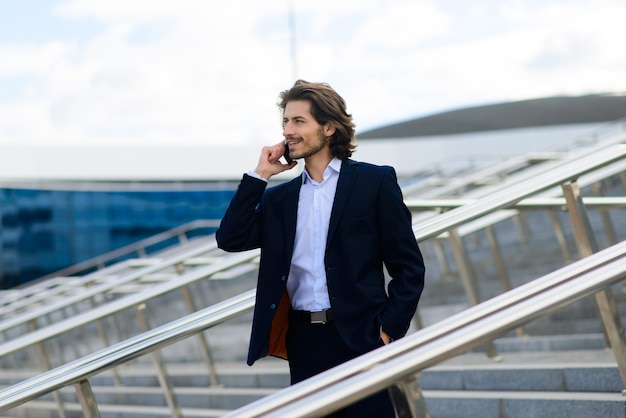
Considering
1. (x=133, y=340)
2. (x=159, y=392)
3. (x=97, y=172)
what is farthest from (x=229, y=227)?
(x=97, y=172)

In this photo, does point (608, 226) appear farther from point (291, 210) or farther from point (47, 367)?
point (47, 367)

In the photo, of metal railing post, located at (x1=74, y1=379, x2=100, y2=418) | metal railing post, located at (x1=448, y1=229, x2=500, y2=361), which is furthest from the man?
metal railing post, located at (x1=448, y1=229, x2=500, y2=361)

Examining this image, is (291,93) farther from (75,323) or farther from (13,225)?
(13,225)

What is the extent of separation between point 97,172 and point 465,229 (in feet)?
76.0

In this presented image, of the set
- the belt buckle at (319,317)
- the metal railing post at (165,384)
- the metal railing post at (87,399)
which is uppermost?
the belt buckle at (319,317)

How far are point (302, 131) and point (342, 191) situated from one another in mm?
229

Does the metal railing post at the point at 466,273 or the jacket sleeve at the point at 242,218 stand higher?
the jacket sleeve at the point at 242,218

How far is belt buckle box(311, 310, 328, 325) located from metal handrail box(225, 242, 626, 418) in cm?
68

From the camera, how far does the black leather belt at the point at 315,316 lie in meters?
2.64

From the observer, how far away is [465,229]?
5.70m

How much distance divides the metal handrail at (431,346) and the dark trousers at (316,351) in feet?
2.04

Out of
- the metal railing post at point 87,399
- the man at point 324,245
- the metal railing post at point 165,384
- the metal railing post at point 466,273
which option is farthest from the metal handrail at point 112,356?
the metal railing post at point 165,384

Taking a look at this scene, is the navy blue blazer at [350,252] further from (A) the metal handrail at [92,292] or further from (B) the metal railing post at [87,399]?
(A) the metal handrail at [92,292]

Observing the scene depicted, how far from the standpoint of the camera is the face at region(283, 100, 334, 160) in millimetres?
2777
